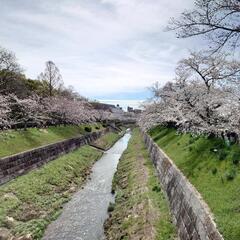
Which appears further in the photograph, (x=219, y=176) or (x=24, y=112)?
(x=24, y=112)

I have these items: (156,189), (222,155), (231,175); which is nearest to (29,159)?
(156,189)

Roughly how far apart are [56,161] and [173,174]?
Result: 17.0 m

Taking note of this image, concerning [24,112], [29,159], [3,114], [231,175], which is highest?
[24,112]

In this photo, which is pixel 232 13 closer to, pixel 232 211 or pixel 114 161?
pixel 232 211

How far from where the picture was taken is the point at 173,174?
19.5 metres

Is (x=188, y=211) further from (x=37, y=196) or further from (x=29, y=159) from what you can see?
(x=29, y=159)

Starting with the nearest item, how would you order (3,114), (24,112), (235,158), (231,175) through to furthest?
1. (231,175)
2. (235,158)
3. (3,114)
4. (24,112)

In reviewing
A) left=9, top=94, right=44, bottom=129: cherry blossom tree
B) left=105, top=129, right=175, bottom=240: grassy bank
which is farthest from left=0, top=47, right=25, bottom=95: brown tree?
left=105, top=129, right=175, bottom=240: grassy bank

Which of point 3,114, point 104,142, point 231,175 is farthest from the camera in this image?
point 104,142

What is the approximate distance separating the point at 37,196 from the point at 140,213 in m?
7.84

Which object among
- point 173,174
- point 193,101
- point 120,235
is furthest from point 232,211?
point 193,101

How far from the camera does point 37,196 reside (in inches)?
862

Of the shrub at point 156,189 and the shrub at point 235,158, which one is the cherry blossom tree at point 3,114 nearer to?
the shrub at point 156,189

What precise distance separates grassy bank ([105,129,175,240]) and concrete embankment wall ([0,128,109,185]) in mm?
7547
